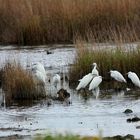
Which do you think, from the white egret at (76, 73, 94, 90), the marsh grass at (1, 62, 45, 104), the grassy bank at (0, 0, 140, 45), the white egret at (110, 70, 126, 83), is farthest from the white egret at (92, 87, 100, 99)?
the grassy bank at (0, 0, 140, 45)

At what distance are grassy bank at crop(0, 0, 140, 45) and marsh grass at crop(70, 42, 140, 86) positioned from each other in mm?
5801

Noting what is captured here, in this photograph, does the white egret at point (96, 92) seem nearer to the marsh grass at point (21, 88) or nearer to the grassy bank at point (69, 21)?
the marsh grass at point (21, 88)

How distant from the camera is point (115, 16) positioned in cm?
2323

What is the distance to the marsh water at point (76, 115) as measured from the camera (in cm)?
1040

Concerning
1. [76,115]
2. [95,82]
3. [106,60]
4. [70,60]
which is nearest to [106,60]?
[106,60]

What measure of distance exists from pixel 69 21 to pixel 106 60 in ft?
23.2

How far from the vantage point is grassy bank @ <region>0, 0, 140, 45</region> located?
907 inches

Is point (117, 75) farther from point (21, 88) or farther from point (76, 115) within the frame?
point (76, 115)

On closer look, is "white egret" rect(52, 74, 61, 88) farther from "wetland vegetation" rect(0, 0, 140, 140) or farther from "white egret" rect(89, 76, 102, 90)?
"white egret" rect(89, 76, 102, 90)

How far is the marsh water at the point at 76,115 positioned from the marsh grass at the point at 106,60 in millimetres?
589

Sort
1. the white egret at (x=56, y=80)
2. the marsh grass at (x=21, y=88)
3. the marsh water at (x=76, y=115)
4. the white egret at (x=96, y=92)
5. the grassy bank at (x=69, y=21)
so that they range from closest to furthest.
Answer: the marsh water at (x=76, y=115) < the marsh grass at (x=21, y=88) < the white egret at (x=96, y=92) < the white egret at (x=56, y=80) < the grassy bank at (x=69, y=21)

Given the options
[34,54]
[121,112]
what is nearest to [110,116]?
[121,112]

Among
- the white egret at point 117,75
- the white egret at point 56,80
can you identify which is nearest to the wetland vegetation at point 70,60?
the white egret at point 56,80

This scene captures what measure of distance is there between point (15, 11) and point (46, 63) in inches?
215
